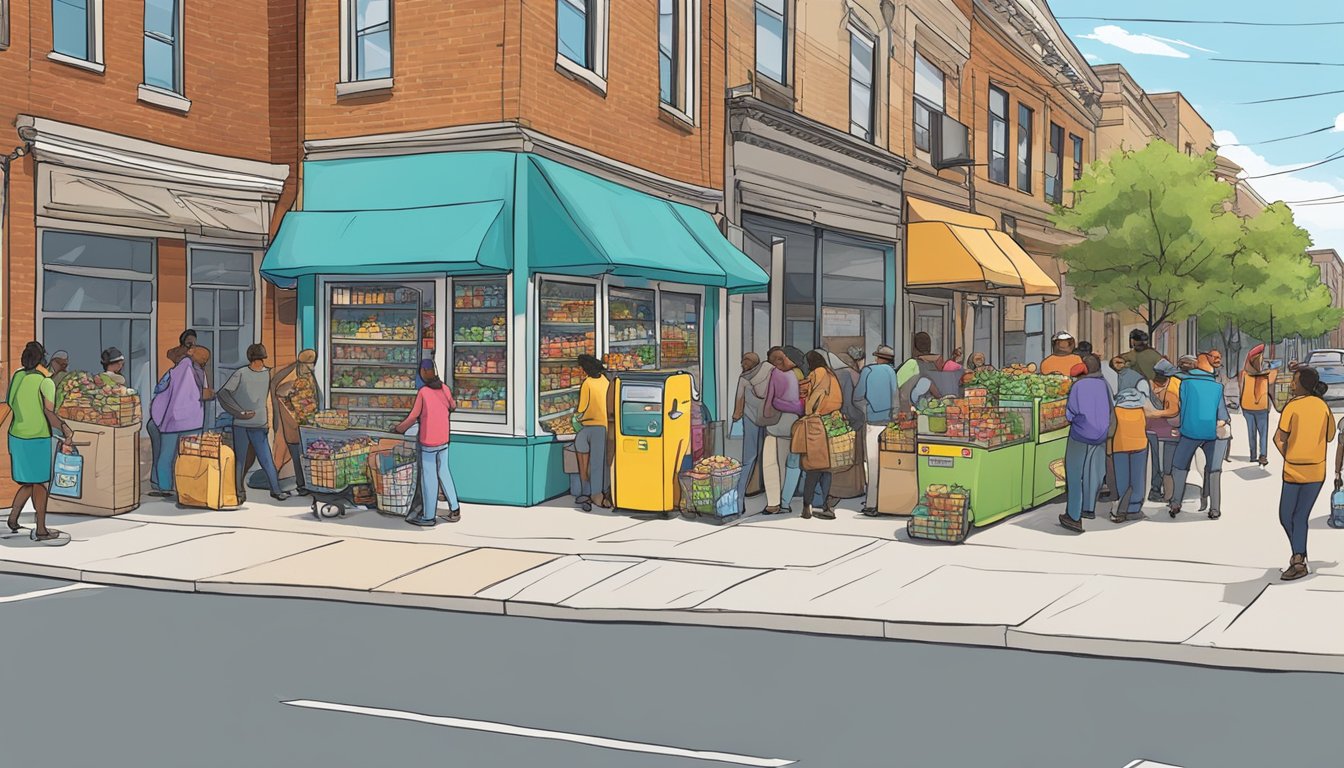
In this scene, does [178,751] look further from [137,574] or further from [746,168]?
[746,168]

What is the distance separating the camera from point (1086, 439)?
1177 cm

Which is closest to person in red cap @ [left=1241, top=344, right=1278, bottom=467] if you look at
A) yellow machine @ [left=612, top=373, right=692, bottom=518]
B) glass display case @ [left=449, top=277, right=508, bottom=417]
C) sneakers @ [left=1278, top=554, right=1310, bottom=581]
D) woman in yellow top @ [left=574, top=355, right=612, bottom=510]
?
sneakers @ [left=1278, top=554, right=1310, bottom=581]

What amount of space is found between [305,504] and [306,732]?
8.35 meters

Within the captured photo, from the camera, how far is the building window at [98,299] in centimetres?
1318

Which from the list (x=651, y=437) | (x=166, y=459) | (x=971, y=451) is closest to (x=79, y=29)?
(x=166, y=459)

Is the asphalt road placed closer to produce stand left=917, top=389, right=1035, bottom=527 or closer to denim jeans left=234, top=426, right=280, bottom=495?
produce stand left=917, top=389, right=1035, bottom=527

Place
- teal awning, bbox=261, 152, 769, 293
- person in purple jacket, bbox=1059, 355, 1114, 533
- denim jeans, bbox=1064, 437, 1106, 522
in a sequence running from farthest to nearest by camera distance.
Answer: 1. teal awning, bbox=261, 152, 769, 293
2. denim jeans, bbox=1064, 437, 1106, 522
3. person in purple jacket, bbox=1059, 355, 1114, 533

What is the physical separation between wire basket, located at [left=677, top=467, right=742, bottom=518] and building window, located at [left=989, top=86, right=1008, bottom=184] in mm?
19575

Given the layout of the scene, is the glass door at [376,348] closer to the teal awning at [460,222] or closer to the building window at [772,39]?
the teal awning at [460,222]

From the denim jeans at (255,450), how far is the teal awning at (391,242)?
78.7 inches

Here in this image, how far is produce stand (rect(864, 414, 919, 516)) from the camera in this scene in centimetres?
1256

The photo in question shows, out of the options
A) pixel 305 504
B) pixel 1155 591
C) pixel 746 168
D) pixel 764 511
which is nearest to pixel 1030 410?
pixel 764 511

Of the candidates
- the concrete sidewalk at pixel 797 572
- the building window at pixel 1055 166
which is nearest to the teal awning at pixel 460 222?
the concrete sidewalk at pixel 797 572

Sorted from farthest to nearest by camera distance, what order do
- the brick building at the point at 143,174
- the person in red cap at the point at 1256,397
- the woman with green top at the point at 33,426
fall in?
the person in red cap at the point at 1256,397 < the brick building at the point at 143,174 < the woman with green top at the point at 33,426
